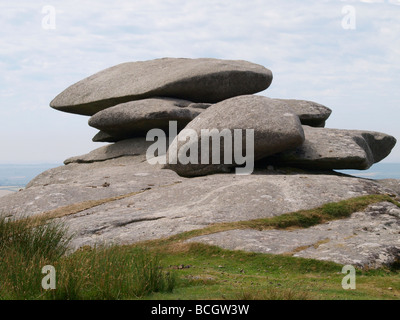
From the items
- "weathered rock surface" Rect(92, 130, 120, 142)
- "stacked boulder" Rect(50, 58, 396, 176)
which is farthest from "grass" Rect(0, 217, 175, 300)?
"weathered rock surface" Rect(92, 130, 120, 142)

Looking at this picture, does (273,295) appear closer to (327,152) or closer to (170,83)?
(327,152)

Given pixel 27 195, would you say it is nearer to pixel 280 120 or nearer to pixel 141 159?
pixel 141 159

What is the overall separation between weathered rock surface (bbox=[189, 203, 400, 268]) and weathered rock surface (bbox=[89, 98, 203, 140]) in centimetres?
1276

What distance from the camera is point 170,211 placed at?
17.7 m

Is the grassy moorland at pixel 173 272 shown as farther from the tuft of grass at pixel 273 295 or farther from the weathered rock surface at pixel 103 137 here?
the weathered rock surface at pixel 103 137

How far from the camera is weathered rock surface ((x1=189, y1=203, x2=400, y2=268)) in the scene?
13.5 m

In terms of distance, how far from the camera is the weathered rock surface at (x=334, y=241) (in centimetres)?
1346

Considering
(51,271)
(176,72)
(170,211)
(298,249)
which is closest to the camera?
(51,271)

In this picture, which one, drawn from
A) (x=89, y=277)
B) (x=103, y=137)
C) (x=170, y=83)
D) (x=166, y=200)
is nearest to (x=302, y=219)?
(x=166, y=200)

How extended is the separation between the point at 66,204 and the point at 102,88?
529 inches

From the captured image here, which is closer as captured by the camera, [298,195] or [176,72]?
[298,195]

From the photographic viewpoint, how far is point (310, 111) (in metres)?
29.3

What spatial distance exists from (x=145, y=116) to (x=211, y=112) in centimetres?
466
